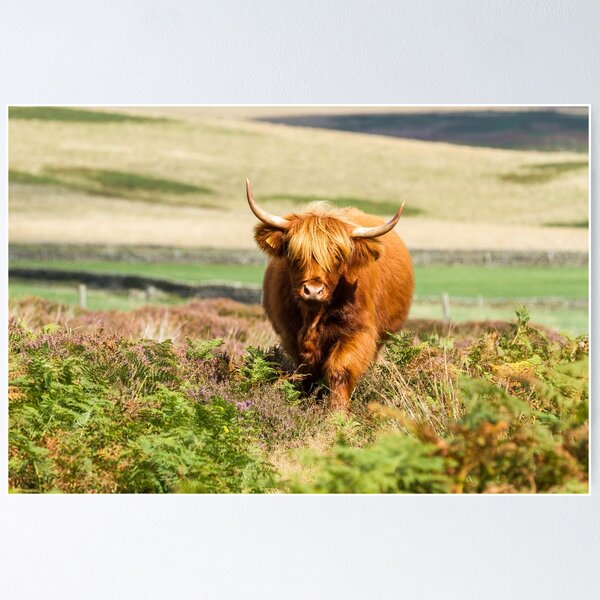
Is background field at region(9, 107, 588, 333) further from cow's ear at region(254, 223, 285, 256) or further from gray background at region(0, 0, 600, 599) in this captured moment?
cow's ear at region(254, 223, 285, 256)

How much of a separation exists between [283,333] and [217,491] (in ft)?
5.29

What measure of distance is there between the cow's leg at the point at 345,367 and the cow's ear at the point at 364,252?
1.56 ft

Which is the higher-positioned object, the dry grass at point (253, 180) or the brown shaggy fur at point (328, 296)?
the dry grass at point (253, 180)

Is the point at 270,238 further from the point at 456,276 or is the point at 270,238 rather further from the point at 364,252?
the point at 456,276

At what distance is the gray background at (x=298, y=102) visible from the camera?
23.3ft

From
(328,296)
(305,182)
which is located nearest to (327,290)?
(328,296)

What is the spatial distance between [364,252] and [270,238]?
2.00 feet

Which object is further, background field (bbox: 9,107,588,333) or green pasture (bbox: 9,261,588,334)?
green pasture (bbox: 9,261,588,334)

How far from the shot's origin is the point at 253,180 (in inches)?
539

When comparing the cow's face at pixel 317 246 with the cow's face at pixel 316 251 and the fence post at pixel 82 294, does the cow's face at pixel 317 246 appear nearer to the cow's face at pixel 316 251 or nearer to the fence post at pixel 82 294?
the cow's face at pixel 316 251

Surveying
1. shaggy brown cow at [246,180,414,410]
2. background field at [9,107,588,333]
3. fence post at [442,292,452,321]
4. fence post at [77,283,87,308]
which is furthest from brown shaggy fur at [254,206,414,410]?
fence post at [442,292,452,321]

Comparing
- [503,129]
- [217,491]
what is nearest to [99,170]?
[503,129]

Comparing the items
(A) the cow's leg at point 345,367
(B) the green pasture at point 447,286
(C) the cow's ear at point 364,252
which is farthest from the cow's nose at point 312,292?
(B) the green pasture at point 447,286

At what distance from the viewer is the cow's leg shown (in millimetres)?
7961
